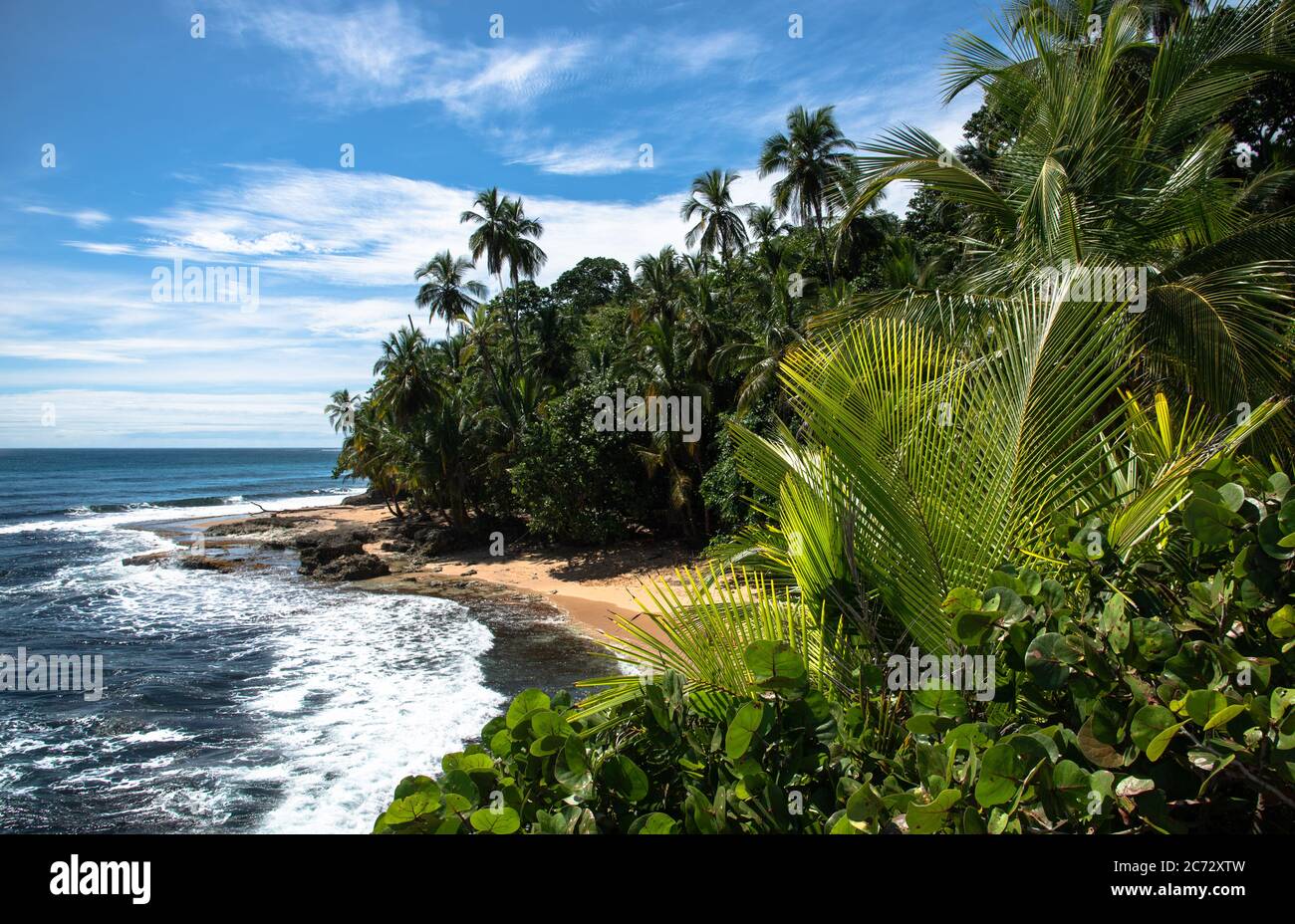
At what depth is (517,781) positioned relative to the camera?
2.13 m

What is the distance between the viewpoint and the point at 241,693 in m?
14.9

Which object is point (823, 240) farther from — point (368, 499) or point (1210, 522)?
point (368, 499)

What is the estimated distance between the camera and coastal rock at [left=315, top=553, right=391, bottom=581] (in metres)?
26.0

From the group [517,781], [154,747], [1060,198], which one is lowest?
[154,747]

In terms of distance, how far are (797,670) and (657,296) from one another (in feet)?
89.4

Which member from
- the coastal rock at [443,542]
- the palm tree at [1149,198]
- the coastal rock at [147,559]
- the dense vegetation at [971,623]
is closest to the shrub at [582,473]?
the coastal rock at [443,542]

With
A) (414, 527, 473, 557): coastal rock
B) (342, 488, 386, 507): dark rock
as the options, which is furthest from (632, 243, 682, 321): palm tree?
(342, 488, 386, 507): dark rock

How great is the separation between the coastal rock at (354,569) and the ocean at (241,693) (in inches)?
39.1

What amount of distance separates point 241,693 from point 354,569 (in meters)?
11.6

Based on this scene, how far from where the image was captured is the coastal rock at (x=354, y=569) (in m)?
26.0

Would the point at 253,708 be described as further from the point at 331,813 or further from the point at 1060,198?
the point at 1060,198

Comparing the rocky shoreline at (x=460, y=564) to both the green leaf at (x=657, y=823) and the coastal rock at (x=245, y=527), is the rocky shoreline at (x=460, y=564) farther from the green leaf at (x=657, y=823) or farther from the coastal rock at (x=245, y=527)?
the green leaf at (x=657, y=823)

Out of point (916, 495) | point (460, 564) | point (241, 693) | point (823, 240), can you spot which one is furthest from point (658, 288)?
point (916, 495)
